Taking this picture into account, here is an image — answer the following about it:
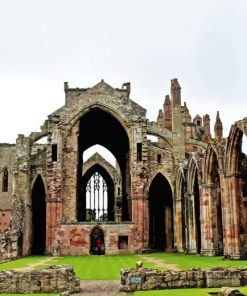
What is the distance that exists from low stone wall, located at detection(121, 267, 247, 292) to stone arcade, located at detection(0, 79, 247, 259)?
35.3 feet

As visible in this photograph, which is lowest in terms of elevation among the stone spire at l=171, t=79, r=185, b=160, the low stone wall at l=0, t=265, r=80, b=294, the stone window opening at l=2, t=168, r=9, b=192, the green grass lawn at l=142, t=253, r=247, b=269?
the green grass lawn at l=142, t=253, r=247, b=269

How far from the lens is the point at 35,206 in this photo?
1499 inches

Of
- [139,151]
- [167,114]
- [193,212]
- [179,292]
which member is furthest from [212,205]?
[167,114]

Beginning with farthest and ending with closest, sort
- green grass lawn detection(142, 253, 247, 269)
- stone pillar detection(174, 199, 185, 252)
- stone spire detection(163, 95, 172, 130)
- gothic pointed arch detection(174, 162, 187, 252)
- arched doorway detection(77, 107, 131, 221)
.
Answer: stone spire detection(163, 95, 172, 130) < arched doorway detection(77, 107, 131, 221) < stone pillar detection(174, 199, 185, 252) < gothic pointed arch detection(174, 162, 187, 252) < green grass lawn detection(142, 253, 247, 269)

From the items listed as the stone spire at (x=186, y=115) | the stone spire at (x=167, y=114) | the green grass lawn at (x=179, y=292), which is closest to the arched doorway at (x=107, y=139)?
the stone spire at (x=167, y=114)

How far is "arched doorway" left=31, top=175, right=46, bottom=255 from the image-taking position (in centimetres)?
3719

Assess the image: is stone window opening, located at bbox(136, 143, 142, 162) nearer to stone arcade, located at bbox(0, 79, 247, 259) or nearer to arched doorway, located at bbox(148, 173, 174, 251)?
stone arcade, located at bbox(0, 79, 247, 259)

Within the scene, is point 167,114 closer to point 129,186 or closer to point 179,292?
point 129,186

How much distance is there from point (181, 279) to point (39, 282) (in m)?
3.85

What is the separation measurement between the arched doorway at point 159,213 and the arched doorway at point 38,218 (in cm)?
931

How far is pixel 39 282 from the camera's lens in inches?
488

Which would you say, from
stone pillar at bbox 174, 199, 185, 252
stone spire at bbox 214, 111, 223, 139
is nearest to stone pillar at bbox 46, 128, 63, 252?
stone pillar at bbox 174, 199, 185, 252

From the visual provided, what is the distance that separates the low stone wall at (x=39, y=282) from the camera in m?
12.3

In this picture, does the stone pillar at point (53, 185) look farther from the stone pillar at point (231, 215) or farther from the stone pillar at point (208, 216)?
the stone pillar at point (231, 215)
